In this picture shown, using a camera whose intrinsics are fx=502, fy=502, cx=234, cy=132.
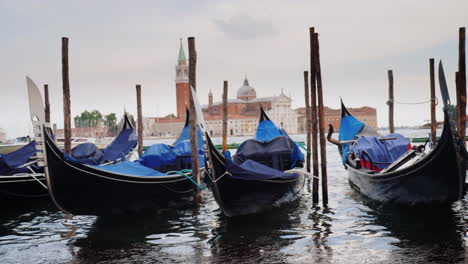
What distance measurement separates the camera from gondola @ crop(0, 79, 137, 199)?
6.58m

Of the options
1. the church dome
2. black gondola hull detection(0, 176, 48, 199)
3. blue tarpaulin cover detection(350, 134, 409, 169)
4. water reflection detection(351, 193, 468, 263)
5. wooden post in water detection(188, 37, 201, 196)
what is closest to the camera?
water reflection detection(351, 193, 468, 263)

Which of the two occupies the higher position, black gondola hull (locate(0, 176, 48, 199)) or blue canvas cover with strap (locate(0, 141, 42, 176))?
blue canvas cover with strap (locate(0, 141, 42, 176))

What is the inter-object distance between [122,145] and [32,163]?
2860 millimetres

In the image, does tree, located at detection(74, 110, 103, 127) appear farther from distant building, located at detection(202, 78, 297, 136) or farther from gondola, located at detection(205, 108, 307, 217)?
gondola, located at detection(205, 108, 307, 217)

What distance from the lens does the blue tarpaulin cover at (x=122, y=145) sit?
895 cm

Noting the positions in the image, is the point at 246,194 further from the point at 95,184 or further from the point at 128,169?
the point at 95,184

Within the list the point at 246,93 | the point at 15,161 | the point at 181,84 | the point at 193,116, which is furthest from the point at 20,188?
the point at 246,93

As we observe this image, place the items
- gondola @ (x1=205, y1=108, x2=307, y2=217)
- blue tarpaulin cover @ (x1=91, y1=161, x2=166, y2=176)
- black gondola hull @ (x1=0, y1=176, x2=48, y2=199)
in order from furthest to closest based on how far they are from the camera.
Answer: black gondola hull @ (x1=0, y1=176, x2=48, y2=199) < blue tarpaulin cover @ (x1=91, y1=161, x2=166, y2=176) < gondola @ (x1=205, y1=108, x2=307, y2=217)

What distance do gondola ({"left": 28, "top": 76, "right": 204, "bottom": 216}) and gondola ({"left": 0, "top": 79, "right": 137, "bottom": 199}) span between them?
1.62 feet

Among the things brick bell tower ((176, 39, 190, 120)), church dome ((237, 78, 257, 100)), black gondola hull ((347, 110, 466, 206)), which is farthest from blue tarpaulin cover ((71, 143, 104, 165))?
church dome ((237, 78, 257, 100))

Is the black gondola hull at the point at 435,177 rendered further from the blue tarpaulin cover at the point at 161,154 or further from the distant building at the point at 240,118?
the distant building at the point at 240,118

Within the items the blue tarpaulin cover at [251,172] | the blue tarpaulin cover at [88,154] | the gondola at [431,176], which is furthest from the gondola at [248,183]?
the blue tarpaulin cover at [88,154]

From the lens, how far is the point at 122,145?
9477mm

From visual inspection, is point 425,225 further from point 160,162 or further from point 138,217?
point 160,162
